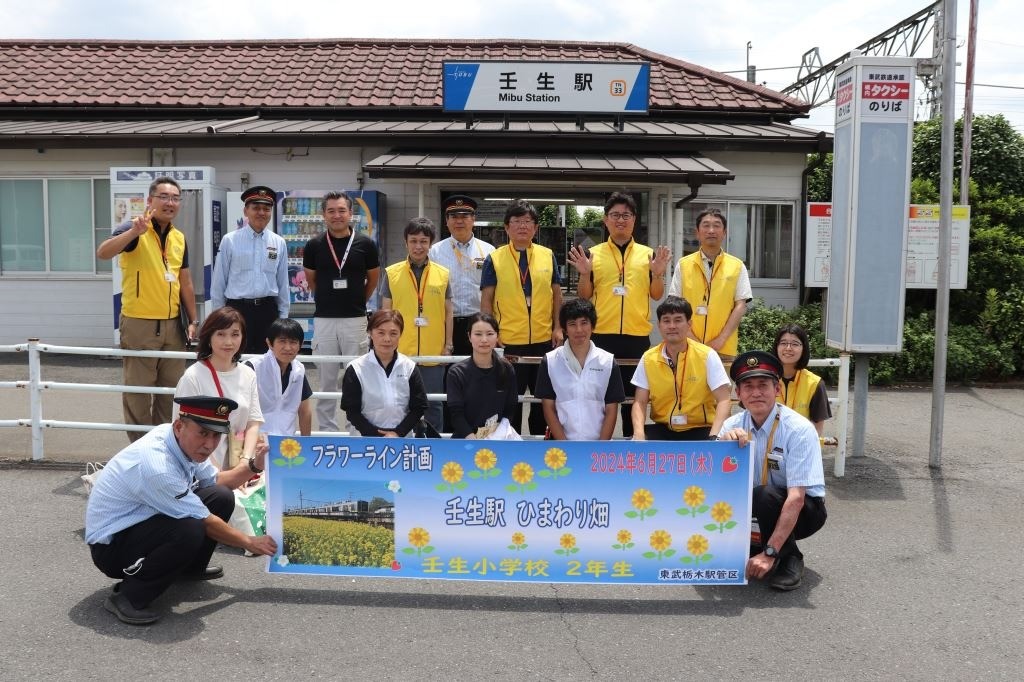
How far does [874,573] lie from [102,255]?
5345mm

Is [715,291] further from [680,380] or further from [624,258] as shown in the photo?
[680,380]

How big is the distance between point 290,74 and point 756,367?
40.4 feet

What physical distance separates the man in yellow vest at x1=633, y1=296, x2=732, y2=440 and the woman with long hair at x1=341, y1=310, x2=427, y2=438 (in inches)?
56.0

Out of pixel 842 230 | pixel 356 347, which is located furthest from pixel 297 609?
pixel 842 230

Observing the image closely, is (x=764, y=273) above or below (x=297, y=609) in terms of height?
above

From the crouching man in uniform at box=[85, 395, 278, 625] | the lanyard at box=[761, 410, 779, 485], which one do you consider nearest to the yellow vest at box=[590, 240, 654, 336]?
the lanyard at box=[761, 410, 779, 485]

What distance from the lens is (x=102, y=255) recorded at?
575 cm

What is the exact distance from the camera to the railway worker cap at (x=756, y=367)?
4340mm

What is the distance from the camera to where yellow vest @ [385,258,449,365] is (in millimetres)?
6188

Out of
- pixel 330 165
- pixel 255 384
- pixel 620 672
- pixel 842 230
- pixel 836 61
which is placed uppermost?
pixel 836 61

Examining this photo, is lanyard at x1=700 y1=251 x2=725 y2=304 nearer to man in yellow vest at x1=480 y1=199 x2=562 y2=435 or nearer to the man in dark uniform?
man in yellow vest at x1=480 y1=199 x2=562 y2=435

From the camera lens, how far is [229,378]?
480 cm

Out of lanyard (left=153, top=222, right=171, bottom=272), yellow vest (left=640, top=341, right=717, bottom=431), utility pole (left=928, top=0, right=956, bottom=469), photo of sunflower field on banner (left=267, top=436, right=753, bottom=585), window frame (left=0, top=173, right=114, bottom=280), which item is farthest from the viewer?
window frame (left=0, top=173, right=114, bottom=280)

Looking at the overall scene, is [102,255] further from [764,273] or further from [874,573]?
[764,273]
